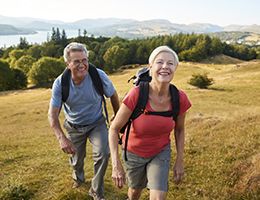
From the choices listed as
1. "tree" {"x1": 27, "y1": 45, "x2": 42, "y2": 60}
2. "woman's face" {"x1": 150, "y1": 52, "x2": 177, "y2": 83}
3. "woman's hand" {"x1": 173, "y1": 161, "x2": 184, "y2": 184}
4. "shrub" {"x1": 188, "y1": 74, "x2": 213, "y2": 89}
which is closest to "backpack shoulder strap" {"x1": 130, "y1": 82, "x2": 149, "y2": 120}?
"woman's face" {"x1": 150, "y1": 52, "x2": 177, "y2": 83}

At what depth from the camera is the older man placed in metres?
6.16

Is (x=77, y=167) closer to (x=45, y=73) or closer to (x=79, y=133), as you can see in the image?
(x=79, y=133)

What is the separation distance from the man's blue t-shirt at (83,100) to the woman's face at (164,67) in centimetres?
195

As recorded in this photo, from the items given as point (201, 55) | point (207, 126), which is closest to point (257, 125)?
point (207, 126)

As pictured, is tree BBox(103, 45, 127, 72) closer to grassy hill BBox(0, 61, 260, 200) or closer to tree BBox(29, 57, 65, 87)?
tree BBox(29, 57, 65, 87)

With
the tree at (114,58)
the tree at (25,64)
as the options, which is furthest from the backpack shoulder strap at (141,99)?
the tree at (114,58)

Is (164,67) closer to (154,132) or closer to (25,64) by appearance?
(154,132)

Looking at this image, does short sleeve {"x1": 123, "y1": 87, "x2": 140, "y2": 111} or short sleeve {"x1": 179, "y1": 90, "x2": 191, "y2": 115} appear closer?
short sleeve {"x1": 123, "y1": 87, "x2": 140, "y2": 111}

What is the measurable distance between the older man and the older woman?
1234mm

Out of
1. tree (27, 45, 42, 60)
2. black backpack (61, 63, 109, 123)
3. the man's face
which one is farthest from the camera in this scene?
tree (27, 45, 42, 60)

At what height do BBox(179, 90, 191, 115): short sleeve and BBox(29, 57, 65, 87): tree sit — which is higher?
BBox(179, 90, 191, 115): short sleeve

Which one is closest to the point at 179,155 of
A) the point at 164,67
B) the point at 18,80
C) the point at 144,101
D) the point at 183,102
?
the point at 183,102

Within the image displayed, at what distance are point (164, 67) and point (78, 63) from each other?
208 cm

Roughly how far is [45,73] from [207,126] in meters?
74.1
